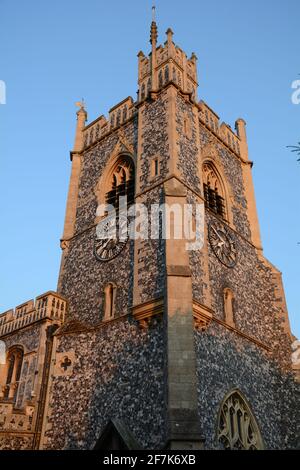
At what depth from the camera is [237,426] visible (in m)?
13.3

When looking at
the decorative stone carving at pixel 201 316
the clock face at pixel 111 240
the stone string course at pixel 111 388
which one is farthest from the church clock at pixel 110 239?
the decorative stone carving at pixel 201 316

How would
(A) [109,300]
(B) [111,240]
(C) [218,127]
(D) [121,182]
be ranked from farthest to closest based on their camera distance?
(C) [218,127], (D) [121,182], (B) [111,240], (A) [109,300]

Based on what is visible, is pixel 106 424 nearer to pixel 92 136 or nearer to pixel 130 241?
pixel 130 241

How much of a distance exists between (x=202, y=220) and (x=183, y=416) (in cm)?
691

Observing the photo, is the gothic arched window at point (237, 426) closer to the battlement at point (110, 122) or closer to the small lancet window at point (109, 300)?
the small lancet window at point (109, 300)

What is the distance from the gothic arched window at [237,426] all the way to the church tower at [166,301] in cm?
4

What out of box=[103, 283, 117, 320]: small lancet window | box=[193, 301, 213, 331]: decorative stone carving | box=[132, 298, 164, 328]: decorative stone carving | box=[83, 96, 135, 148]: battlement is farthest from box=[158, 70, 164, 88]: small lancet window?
box=[193, 301, 213, 331]: decorative stone carving

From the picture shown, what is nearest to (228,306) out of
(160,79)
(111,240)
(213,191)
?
(111,240)

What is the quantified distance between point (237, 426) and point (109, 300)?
532 cm

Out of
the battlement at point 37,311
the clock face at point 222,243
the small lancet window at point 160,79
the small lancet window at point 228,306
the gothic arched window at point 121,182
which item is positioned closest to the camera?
the small lancet window at point 228,306

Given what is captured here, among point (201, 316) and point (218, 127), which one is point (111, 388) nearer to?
point (201, 316)

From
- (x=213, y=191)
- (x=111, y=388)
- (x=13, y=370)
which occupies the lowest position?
(x=111, y=388)

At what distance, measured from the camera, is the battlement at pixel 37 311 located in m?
15.9

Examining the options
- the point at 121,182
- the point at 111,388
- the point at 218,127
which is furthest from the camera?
the point at 218,127
